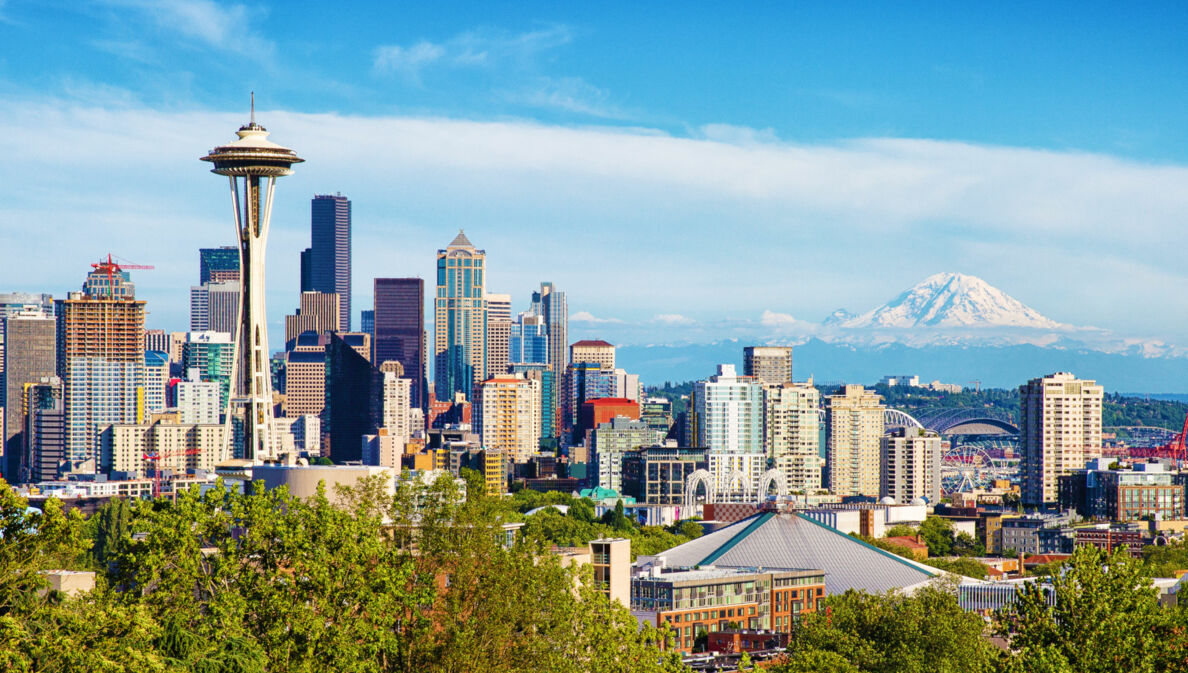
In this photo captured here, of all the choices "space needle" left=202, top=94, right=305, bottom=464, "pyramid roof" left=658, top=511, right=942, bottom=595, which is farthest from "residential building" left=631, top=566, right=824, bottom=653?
"space needle" left=202, top=94, right=305, bottom=464

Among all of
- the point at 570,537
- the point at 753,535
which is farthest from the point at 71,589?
the point at 570,537

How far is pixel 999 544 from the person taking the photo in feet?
565

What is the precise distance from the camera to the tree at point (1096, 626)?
1531 inches

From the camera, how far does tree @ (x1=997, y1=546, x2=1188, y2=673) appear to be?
3888 cm

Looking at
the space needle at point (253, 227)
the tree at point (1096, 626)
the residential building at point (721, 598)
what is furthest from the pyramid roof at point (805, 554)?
the tree at point (1096, 626)

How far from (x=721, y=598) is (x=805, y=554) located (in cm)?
1577

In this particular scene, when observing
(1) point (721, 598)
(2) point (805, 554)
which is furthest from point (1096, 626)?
(2) point (805, 554)

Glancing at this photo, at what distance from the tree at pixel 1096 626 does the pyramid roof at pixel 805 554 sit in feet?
212

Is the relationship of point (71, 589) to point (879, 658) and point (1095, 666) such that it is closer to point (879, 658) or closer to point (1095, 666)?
point (1095, 666)

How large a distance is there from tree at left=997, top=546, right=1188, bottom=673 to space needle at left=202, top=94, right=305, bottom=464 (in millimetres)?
86901

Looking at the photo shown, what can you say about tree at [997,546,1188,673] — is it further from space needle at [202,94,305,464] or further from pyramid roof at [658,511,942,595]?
space needle at [202,94,305,464]

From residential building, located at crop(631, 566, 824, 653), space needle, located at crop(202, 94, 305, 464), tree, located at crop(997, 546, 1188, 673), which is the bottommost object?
residential building, located at crop(631, 566, 824, 653)

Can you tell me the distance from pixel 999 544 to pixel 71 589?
13950cm

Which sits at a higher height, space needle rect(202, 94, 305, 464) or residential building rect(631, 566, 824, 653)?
space needle rect(202, 94, 305, 464)
